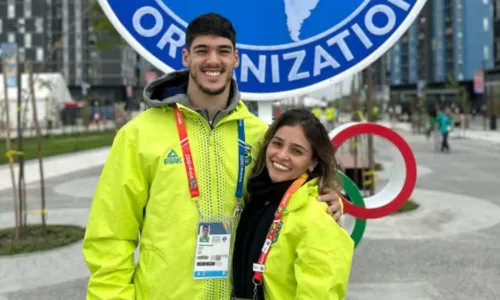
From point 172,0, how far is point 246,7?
0.44 meters

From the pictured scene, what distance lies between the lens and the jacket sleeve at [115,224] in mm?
2125

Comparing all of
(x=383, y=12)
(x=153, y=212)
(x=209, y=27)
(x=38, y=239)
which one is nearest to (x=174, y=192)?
(x=153, y=212)

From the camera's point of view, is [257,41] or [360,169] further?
[360,169]

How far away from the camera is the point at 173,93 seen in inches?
93.1

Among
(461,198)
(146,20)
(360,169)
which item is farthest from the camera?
(360,169)

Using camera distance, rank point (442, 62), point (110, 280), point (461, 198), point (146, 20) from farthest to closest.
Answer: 1. point (442, 62)
2. point (461, 198)
3. point (146, 20)
4. point (110, 280)

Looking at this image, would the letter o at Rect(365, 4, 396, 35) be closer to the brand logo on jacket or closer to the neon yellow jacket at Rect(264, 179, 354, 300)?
the neon yellow jacket at Rect(264, 179, 354, 300)

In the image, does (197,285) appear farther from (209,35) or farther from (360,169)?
(360,169)

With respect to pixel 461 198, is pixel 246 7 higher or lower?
higher

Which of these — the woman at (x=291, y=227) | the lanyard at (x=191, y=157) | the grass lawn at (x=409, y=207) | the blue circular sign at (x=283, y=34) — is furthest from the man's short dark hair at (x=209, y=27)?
the grass lawn at (x=409, y=207)

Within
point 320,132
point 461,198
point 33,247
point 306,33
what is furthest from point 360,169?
point 320,132

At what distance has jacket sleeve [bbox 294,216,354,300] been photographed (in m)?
1.97

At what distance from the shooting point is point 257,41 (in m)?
3.41

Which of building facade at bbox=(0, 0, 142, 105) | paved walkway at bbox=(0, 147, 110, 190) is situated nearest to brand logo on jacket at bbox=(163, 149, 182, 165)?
paved walkway at bbox=(0, 147, 110, 190)
